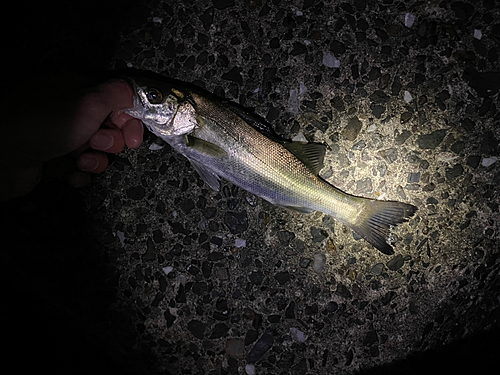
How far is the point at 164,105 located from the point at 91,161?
810 millimetres

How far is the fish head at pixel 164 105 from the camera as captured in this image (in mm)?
2277

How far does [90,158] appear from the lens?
2598 mm

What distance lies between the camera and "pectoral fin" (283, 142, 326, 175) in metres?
2.39

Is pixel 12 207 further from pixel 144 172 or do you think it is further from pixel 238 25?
pixel 238 25

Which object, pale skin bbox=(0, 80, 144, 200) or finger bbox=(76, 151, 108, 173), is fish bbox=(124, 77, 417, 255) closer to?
pale skin bbox=(0, 80, 144, 200)

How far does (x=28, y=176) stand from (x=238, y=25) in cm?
196

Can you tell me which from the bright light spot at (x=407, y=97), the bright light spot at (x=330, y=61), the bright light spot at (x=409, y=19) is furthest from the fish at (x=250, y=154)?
the bright light spot at (x=409, y=19)

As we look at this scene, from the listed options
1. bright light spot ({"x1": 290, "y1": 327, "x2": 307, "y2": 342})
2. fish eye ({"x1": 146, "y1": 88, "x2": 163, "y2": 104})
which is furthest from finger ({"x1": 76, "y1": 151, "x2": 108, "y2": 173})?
bright light spot ({"x1": 290, "y1": 327, "x2": 307, "y2": 342})

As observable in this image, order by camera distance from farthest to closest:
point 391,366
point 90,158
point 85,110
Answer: point 391,366 → point 90,158 → point 85,110

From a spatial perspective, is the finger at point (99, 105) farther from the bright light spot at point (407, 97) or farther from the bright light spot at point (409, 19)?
the bright light spot at point (409, 19)

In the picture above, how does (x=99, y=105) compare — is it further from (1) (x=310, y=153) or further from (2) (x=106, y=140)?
(1) (x=310, y=153)

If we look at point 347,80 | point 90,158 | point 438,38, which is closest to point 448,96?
point 438,38

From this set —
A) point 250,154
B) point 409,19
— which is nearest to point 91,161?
point 250,154

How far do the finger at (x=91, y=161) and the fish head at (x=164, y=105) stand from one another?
0.57m
